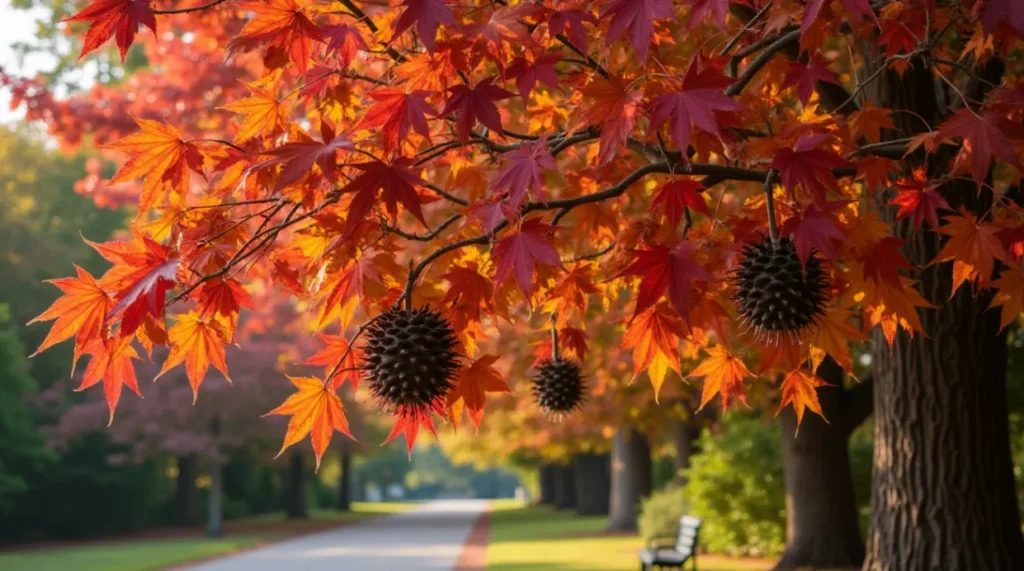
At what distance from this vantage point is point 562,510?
59000 mm

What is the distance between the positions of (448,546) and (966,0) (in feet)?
78.0

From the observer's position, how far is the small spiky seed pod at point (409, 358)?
145 inches

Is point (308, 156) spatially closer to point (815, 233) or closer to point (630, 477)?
point (815, 233)

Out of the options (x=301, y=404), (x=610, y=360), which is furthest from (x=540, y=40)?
(x=610, y=360)

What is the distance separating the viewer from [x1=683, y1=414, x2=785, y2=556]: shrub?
21.0m

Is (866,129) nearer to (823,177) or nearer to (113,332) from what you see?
(823,177)

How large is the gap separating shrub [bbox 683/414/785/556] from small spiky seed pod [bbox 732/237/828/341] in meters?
17.3

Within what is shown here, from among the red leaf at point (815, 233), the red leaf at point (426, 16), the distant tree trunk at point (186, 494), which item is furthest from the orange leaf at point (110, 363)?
the distant tree trunk at point (186, 494)

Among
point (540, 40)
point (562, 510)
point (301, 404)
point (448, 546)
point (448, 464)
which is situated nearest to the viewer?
point (301, 404)

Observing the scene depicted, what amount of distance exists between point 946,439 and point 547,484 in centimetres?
6426

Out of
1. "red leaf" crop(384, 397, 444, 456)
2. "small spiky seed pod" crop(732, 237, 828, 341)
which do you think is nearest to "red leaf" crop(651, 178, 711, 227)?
"small spiky seed pod" crop(732, 237, 828, 341)

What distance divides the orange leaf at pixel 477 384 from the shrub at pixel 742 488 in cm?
1717

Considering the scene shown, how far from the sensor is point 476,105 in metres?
3.82

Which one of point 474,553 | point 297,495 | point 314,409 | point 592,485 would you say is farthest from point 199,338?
point 297,495
